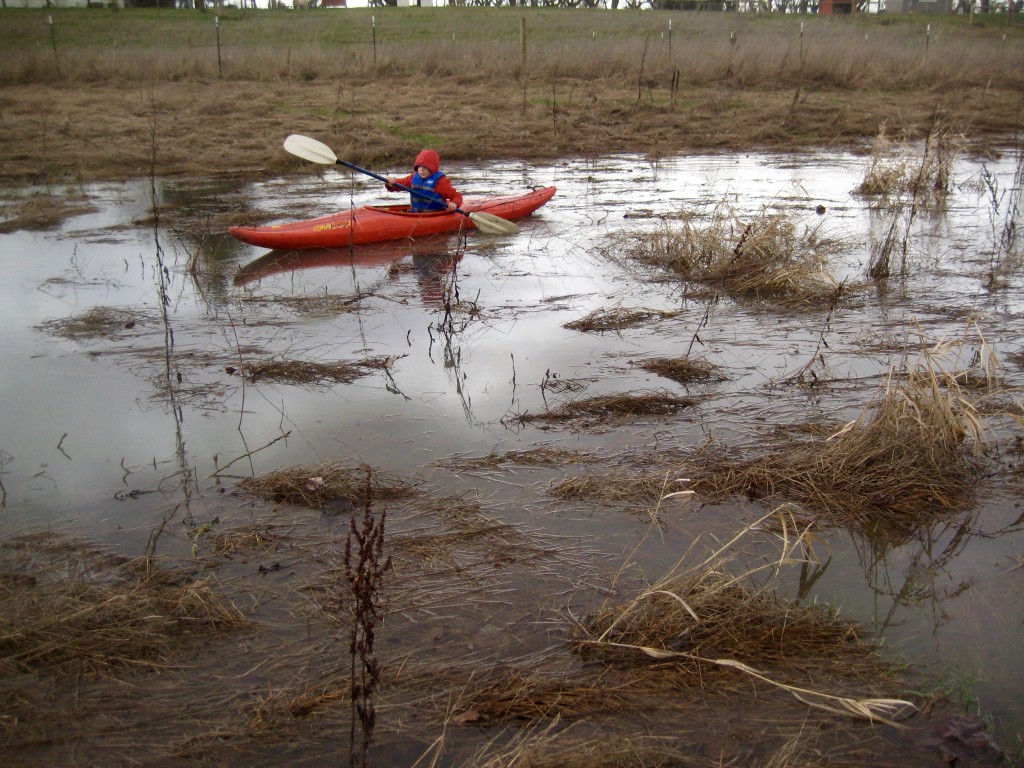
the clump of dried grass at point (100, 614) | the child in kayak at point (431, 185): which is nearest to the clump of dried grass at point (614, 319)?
the child in kayak at point (431, 185)

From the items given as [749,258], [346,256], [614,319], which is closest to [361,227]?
[346,256]

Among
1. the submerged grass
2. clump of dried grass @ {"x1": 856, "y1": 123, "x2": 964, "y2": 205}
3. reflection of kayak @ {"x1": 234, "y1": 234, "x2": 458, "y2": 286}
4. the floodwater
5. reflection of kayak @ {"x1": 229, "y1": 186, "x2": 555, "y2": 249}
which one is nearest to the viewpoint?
the floodwater

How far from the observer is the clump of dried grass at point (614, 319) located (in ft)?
20.2

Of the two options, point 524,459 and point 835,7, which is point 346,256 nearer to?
point 524,459

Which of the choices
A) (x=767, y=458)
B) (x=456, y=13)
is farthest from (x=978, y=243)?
(x=456, y=13)

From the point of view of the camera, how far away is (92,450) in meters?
4.43

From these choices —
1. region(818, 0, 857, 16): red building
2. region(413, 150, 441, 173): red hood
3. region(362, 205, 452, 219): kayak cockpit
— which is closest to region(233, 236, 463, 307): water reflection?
region(362, 205, 452, 219): kayak cockpit

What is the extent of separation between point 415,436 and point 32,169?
1088cm

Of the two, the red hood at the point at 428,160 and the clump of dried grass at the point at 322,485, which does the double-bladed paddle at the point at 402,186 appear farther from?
the clump of dried grass at the point at 322,485

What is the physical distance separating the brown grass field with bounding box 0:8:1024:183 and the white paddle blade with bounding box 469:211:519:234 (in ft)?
18.0

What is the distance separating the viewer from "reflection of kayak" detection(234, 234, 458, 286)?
7.92 meters

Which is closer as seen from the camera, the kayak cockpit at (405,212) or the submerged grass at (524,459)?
the submerged grass at (524,459)

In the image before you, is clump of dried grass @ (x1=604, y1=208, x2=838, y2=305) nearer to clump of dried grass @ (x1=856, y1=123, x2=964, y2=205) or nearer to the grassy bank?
clump of dried grass @ (x1=856, y1=123, x2=964, y2=205)

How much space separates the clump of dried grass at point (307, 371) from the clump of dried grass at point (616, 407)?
4.12 ft
